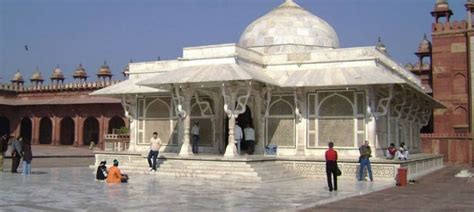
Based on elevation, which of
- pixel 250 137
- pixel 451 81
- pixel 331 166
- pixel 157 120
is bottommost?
pixel 331 166

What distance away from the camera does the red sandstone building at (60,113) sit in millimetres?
37812

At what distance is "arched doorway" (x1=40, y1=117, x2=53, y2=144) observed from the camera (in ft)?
138

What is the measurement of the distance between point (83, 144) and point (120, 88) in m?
20.4

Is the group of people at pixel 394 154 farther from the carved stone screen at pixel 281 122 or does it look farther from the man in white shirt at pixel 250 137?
the man in white shirt at pixel 250 137

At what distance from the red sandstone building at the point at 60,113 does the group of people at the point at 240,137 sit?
19.2 metres

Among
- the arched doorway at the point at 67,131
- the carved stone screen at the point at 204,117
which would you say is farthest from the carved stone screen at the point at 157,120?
the arched doorway at the point at 67,131

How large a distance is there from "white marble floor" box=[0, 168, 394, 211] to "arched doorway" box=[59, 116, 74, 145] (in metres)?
27.3

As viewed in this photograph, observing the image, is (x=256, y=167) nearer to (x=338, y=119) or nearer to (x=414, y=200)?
(x=338, y=119)

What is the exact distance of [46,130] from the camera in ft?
140

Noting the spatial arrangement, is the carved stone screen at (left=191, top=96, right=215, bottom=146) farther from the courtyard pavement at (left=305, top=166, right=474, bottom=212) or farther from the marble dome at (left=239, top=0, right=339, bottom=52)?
the courtyard pavement at (left=305, top=166, right=474, bottom=212)

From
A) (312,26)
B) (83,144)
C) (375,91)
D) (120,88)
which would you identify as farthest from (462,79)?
(83,144)

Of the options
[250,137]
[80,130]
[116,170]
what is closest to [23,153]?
[116,170]

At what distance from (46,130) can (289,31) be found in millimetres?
28108

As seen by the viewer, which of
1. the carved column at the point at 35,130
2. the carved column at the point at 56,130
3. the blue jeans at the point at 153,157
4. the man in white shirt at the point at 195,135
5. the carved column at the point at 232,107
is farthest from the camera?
the carved column at the point at 35,130
